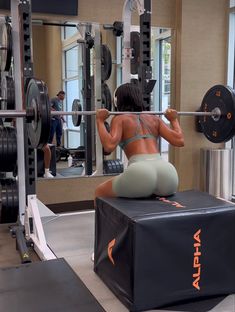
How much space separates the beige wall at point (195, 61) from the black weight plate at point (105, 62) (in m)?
0.88

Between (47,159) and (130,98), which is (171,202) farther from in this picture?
(47,159)

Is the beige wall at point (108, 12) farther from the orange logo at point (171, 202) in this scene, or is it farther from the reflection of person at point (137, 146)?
the orange logo at point (171, 202)

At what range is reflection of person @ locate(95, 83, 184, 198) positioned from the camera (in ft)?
7.61

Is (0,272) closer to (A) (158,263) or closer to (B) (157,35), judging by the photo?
(A) (158,263)

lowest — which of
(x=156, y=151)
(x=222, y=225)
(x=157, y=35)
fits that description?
(x=222, y=225)

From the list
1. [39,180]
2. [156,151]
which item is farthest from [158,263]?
[39,180]

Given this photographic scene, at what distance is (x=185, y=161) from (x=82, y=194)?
1321 millimetres

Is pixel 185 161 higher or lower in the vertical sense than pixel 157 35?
lower

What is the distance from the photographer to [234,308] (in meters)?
1.96

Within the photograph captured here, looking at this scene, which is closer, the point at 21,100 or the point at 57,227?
the point at 21,100

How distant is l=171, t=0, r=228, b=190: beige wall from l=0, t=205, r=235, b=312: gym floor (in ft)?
5.02

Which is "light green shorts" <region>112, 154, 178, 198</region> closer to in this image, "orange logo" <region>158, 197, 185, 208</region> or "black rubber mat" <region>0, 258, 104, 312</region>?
"orange logo" <region>158, 197, 185, 208</region>

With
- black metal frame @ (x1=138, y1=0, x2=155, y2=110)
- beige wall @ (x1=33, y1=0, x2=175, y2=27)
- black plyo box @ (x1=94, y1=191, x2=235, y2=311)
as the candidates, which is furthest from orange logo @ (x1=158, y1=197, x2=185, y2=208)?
beige wall @ (x1=33, y1=0, x2=175, y2=27)

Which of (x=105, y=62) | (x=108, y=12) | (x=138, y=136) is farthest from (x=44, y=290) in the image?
(x=108, y=12)
